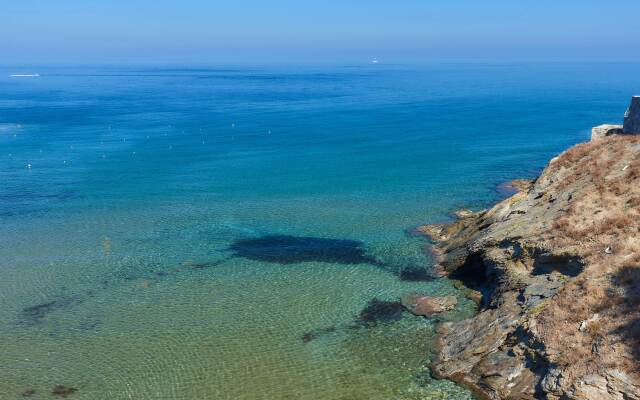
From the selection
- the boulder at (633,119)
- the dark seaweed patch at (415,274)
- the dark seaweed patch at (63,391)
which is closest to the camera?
the dark seaweed patch at (63,391)

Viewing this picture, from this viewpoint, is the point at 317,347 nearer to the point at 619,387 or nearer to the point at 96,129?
the point at 619,387

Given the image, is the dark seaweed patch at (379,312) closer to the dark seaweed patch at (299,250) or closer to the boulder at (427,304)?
the boulder at (427,304)

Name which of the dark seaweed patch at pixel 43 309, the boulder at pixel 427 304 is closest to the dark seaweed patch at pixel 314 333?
the boulder at pixel 427 304

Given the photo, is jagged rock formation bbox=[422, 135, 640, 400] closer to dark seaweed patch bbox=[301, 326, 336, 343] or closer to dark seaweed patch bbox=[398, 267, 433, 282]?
dark seaweed patch bbox=[398, 267, 433, 282]

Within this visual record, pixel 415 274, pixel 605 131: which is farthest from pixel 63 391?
pixel 605 131

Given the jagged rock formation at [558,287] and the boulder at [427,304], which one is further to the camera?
the boulder at [427,304]

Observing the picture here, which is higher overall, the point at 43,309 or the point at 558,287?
the point at 558,287

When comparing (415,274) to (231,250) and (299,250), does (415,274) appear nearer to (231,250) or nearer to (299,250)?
(299,250)
